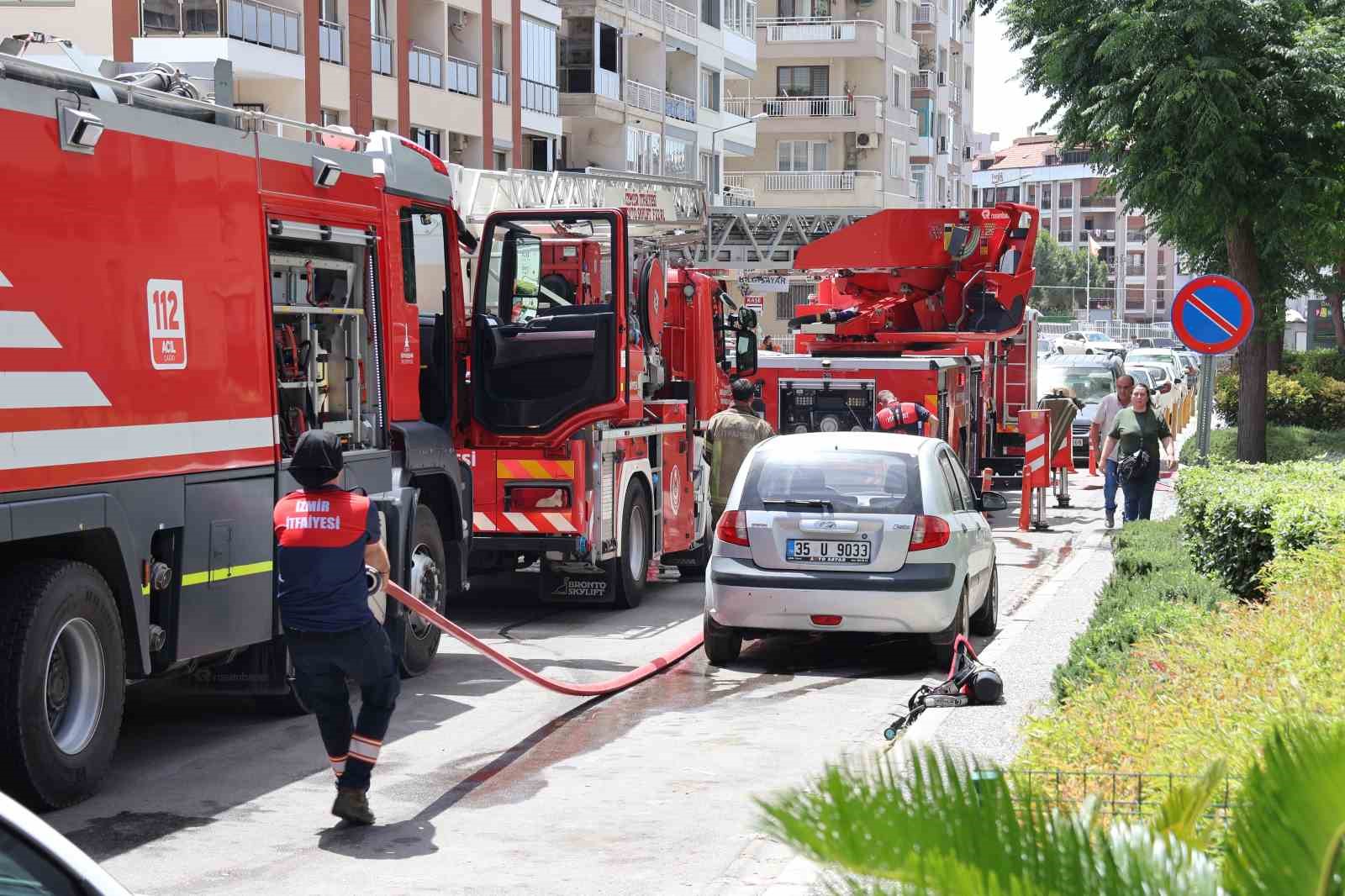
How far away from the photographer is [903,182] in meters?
81.3

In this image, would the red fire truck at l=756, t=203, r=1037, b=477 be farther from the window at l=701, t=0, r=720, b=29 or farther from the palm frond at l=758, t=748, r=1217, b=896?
the window at l=701, t=0, r=720, b=29

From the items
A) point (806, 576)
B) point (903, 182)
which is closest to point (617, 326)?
point (806, 576)

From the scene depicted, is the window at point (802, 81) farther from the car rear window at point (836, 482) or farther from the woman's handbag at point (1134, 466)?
the car rear window at point (836, 482)

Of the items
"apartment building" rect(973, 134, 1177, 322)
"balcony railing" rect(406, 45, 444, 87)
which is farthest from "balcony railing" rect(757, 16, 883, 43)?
"apartment building" rect(973, 134, 1177, 322)

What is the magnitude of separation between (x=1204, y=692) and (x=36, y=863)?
3924 mm

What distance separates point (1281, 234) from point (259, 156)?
15723 mm

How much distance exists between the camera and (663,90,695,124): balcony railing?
57.6 m

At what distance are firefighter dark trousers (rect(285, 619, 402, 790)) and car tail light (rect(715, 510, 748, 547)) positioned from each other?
156 inches

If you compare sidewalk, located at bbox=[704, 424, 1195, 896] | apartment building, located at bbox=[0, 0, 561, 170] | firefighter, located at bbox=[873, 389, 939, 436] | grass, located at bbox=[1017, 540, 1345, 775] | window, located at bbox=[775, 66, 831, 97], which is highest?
window, located at bbox=[775, 66, 831, 97]

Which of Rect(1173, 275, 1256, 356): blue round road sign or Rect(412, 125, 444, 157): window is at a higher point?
Rect(412, 125, 444, 157): window

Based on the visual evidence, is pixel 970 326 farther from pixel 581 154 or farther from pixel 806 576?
pixel 581 154

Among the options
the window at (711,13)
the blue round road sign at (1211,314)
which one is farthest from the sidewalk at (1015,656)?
the window at (711,13)

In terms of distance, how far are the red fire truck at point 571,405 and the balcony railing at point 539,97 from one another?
30.4m

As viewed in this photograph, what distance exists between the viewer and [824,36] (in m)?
A: 75.8
